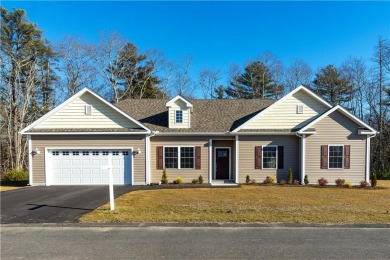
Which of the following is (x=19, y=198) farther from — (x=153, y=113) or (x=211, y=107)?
(x=211, y=107)

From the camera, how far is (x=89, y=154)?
50.9 feet

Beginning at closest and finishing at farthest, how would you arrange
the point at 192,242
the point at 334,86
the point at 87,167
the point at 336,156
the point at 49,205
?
the point at 192,242 → the point at 49,205 → the point at 87,167 → the point at 336,156 → the point at 334,86

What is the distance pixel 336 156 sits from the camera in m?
15.8

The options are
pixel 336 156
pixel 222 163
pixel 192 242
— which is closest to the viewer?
pixel 192 242

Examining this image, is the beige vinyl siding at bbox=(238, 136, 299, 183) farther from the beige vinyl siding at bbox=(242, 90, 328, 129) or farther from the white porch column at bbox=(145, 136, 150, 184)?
the white porch column at bbox=(145, 136, 150, 184)

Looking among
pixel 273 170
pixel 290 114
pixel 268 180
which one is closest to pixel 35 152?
pixel 268 180

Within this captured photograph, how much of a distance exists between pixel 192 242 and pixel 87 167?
38.0 feet

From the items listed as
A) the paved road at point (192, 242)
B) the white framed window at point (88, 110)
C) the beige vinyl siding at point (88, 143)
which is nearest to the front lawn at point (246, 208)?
the paved road at point (192, 242)

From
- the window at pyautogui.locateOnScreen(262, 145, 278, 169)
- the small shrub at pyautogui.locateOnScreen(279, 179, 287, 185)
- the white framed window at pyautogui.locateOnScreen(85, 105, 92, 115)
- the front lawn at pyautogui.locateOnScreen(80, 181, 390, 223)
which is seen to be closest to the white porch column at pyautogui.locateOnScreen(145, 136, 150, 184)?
the front lawn at pyautogui.locateOnScreen(80, 181, 390, 223)

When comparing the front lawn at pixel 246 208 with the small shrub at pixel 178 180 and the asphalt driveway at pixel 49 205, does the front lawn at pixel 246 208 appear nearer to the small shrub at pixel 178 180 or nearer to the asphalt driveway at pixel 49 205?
the asphalt driveway at pixel 49 205

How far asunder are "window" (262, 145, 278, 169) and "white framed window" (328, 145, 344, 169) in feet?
10.7

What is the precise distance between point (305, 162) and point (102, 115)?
12.8 meters

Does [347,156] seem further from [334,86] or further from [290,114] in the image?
[334,86]

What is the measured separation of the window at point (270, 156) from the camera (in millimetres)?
16156
